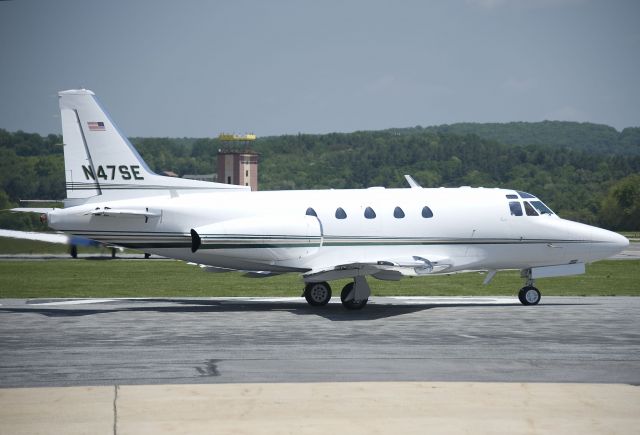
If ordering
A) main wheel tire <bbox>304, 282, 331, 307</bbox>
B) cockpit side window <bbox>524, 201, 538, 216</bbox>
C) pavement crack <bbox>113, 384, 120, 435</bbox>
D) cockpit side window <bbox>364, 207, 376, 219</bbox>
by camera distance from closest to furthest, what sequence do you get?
1. pavement crack <bbox>113, 384, 120, 435</bbox>
2. cockpit side window <bbox>364, 207, 376, 219</bbox>
3. main wheel tire <bbox>304, 282, 331, 307</bbox>
4. cockpit side window <bbox>524, 201, 538, 216</bbox>

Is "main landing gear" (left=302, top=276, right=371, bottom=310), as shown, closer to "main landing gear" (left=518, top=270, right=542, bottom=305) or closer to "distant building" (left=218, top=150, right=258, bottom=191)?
"main landing gear" (left=518, top=270, right=542, bottom=305)

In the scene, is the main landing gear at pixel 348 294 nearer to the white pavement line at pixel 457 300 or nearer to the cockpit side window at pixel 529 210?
the white pavement line at pixel 457 300

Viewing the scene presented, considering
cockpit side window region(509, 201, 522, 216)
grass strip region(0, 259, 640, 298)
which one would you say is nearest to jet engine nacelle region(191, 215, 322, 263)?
cockpit side window region(509, 201, 522, 216)

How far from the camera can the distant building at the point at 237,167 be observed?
138250 millimetres

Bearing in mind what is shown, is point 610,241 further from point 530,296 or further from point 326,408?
point 326,408

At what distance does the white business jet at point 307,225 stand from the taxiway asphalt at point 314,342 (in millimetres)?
1294

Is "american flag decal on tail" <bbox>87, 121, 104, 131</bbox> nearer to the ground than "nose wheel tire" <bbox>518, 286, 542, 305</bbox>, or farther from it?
farther from it

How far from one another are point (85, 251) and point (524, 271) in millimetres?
29265

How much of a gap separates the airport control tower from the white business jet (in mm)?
108284

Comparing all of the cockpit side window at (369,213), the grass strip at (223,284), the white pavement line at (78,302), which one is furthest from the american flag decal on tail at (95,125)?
the grass strip at (223,284)

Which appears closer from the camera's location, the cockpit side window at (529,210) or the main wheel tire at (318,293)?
the main wheel tire at (318,293)

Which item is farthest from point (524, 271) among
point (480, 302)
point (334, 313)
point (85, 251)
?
point (85, 251)

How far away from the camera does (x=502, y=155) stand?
176 m

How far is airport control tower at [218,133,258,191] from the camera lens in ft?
454
